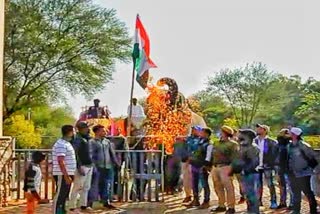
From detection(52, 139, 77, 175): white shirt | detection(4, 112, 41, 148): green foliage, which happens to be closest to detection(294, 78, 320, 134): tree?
detection(4, 112, 41, 148): green foliage

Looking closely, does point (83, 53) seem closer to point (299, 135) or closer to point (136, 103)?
point (136, 103)

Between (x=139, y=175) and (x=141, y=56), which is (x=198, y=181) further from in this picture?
(x=141, y=56)

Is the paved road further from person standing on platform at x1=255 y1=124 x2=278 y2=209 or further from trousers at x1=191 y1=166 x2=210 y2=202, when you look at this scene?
person standing on platform at x1=255 y1=124 x2=278 y2=209

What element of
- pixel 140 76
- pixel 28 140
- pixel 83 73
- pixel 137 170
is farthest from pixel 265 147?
pixel 28 140

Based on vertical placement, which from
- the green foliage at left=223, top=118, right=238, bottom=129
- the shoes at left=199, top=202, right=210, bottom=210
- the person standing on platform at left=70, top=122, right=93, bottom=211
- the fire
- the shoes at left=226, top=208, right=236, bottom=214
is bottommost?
the shoes at left=226, top=208, right=236, bottom=214

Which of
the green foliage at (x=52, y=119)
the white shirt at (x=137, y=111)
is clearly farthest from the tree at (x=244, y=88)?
the white shirt at (x=137, y=111)

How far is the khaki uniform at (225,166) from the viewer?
44.3 ft

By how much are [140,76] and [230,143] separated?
15.1 feet

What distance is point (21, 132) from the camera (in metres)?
37.3

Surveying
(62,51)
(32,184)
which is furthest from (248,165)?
(62,51)

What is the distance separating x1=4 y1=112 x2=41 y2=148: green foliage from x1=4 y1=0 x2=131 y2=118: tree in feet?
13.2

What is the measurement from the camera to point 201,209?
14484 millimetres

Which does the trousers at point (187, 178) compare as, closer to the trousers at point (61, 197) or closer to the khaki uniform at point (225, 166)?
the khaki uniform at point (225, 166)

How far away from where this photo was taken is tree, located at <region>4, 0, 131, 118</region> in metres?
31.1
